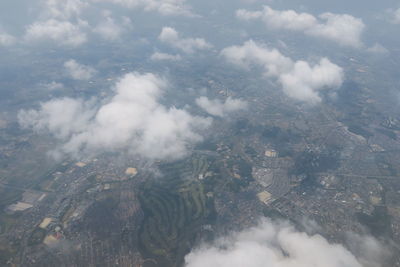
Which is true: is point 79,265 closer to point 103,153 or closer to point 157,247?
point 157,247

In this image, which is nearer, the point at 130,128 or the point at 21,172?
the point at 21,172

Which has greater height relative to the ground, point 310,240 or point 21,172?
point 310,240

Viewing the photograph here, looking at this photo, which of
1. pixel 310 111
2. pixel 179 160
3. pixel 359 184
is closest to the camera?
pixel 359 184

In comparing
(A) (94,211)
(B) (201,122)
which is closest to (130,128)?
(B) (201,122)

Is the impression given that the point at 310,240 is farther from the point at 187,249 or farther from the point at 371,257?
the point at 187,249

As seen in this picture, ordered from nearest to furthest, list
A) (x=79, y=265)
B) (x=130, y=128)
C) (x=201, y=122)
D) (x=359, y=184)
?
(x=79, y=265), (x=359, y=184), (x=130, y=128), (x=201, y=122)

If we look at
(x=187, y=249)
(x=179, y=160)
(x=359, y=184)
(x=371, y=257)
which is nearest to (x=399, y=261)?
(x=371, y=257)
